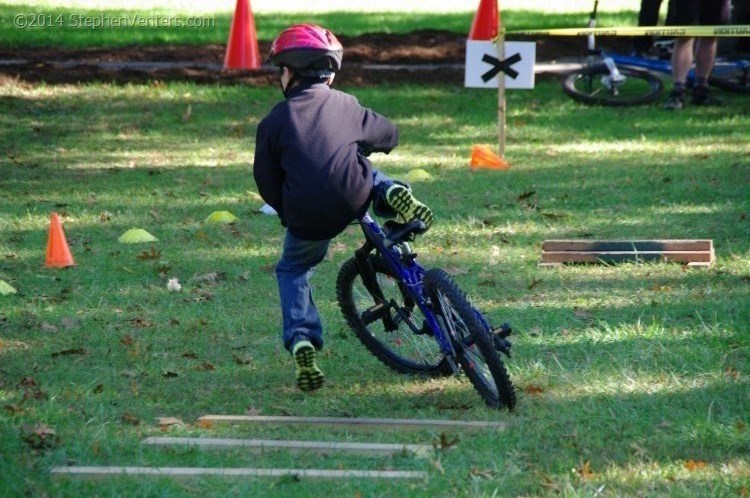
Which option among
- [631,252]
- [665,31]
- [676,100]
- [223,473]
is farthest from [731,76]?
[223,473]

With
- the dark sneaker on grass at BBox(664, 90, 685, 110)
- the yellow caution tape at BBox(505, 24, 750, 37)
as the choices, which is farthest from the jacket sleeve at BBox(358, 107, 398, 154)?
the dark sneaker on grass at BBox(664, 90, 685, 110)

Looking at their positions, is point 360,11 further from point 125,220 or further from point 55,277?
point 55,277

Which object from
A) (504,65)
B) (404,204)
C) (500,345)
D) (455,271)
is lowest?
(455,271)

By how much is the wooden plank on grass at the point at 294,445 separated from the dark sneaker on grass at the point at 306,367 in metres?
0.75

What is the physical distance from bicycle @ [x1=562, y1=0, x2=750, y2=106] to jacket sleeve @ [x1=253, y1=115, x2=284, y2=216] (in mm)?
9368

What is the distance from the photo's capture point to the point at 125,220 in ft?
33.3

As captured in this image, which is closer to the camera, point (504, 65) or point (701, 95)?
point (504, 65)

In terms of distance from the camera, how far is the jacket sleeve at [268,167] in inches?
225

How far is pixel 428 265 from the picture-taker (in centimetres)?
855

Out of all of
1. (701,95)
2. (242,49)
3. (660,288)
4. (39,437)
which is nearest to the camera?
(39,437)

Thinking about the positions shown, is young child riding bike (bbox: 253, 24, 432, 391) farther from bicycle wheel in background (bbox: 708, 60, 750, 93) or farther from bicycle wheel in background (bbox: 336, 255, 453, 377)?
bicycle wheel in background (bbox: 708, 60, 750, 93)

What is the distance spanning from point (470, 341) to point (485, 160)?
21.6 ft

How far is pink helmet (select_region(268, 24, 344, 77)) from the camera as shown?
568 cm

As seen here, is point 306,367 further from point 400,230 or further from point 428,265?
point 428,265
